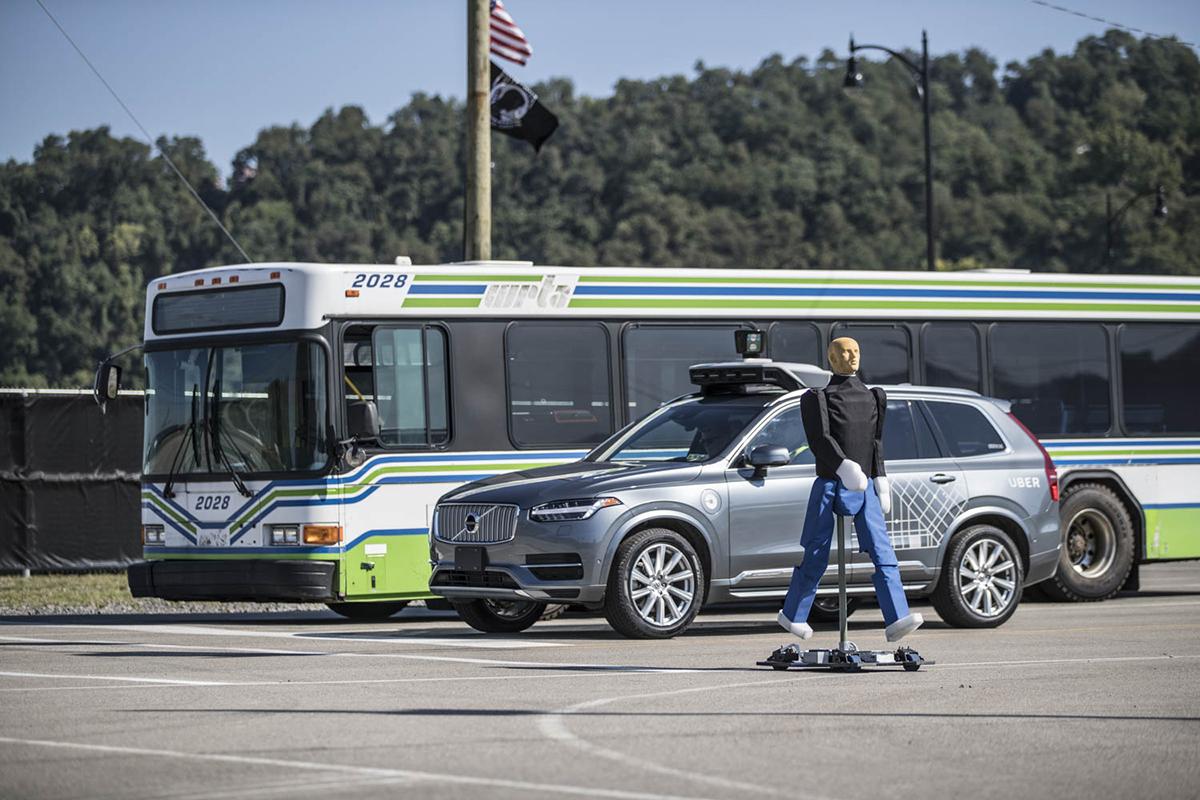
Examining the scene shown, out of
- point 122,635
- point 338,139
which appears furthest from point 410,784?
point 338,139

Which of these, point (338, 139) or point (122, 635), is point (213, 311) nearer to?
point (122, 635)

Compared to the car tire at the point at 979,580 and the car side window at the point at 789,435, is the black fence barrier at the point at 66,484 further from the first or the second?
the car tire at the point at 979,580

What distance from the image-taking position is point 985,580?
1538 centimetres

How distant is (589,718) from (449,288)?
320 inches

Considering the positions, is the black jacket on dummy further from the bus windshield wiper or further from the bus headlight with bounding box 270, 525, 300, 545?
the bus windshield wiper

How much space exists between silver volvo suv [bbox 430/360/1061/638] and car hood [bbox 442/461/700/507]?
15 mm

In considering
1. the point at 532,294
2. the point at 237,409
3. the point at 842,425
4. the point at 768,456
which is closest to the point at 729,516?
the point at 768,456

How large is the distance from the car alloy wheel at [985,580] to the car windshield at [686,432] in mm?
2017

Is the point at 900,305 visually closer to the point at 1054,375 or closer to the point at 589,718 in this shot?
the point at 1054,375

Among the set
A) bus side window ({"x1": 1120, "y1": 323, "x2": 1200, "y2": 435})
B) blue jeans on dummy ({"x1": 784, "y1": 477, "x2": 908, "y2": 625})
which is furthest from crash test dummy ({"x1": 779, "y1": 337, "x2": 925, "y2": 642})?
bus side window ({"x1": 1120, "y1": 323, "x2": 1200, "y2": 435})

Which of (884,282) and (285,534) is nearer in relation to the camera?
(285,534)

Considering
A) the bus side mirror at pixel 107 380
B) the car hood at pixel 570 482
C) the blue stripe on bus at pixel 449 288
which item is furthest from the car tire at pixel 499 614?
the bus side mirror at pixel 107 380

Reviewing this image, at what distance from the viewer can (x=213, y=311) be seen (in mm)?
17062

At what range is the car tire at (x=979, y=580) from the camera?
1527 centimetres
